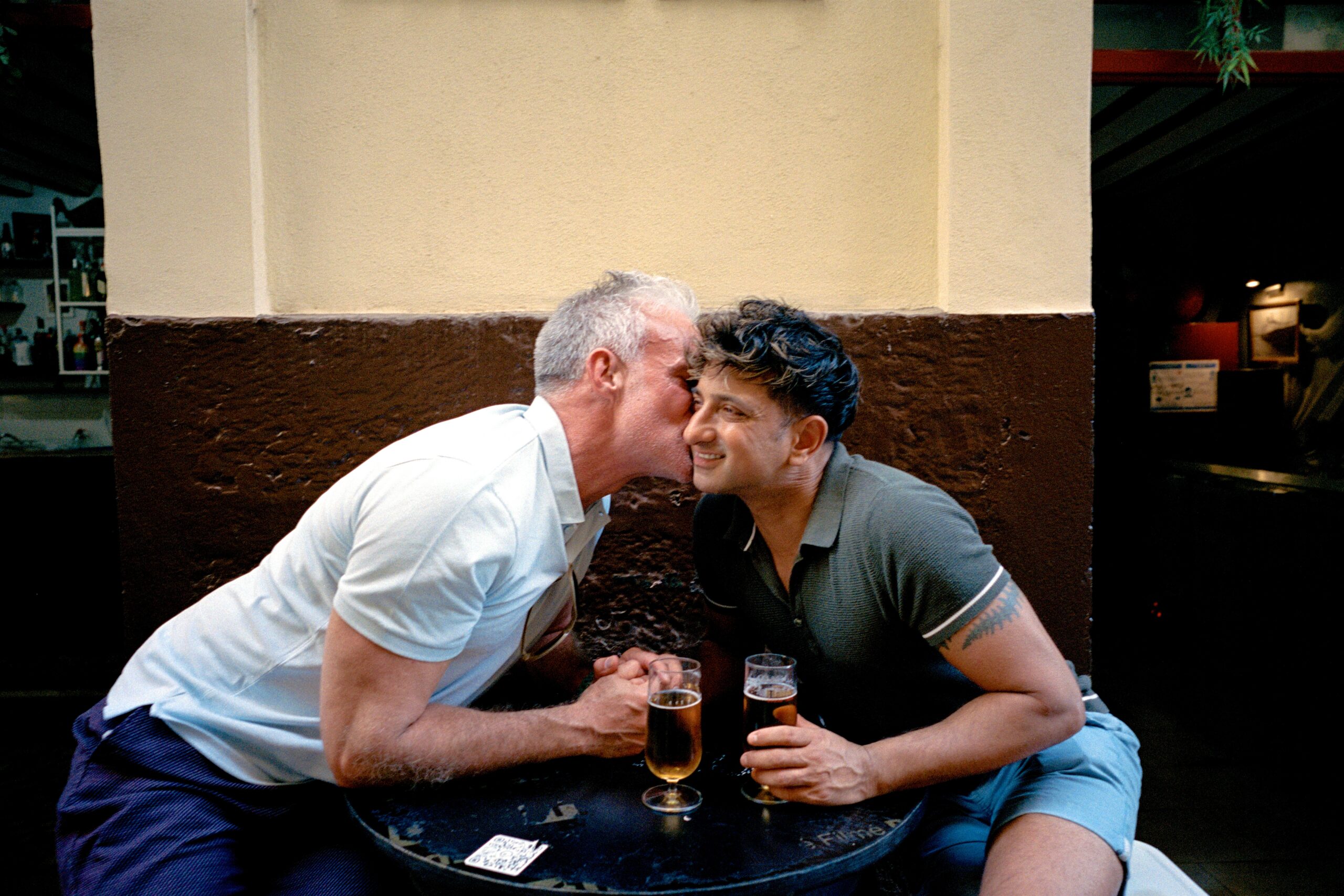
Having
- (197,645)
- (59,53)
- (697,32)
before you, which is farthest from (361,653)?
(59,53)

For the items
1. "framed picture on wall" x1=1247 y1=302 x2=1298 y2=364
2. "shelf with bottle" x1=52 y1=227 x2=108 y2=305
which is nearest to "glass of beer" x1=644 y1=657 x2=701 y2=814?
"shelf with bottle" x1=52 y1=227 x2=108 y2=305

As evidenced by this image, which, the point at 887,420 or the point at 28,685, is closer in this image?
the point at 887,420

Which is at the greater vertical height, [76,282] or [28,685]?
[76,282]

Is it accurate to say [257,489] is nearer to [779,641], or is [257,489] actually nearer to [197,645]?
[197,645]

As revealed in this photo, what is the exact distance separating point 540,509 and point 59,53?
10.4 ft

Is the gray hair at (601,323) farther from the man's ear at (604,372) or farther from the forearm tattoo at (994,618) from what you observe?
the forearm tattoo at (994,618)

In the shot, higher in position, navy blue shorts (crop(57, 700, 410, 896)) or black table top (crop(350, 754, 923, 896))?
black table top (crop(350, 754, 923, 896))

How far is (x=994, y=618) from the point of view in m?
1.44

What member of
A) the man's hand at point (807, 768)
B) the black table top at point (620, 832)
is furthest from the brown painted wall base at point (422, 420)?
the man's hand at point (807, 768)

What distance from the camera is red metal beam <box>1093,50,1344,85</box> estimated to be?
2543 millimetres

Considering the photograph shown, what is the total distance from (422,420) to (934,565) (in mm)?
1444

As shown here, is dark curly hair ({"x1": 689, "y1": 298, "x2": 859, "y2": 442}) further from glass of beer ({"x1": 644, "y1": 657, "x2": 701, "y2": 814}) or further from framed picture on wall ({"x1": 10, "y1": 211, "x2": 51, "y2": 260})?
framed picture on wall ({"x1": 10, "y1": 211, "x2": 51, "y2": 260})

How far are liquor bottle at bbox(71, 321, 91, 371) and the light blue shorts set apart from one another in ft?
16.4

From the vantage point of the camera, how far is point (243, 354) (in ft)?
7.32
